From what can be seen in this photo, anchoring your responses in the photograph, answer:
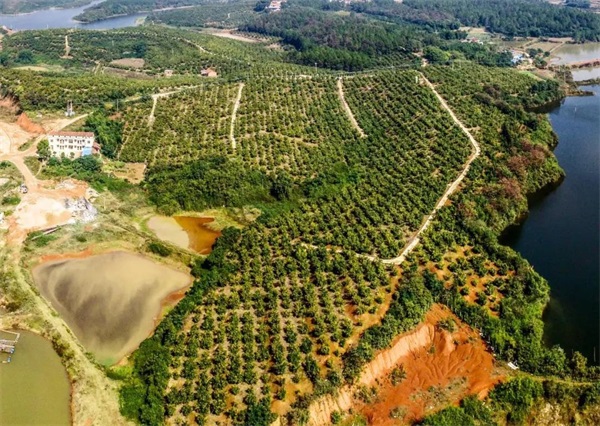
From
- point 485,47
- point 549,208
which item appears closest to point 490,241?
point 549,208

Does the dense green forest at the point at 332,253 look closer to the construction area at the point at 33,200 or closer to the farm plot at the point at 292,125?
the farm plot at the point at 292,125

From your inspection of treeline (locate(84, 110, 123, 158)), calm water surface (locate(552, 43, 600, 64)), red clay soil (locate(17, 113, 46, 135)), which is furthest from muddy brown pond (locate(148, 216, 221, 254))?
calm water surface (locate(552, 43, 600, 64))

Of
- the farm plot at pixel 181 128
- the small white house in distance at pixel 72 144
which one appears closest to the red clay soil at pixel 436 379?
the farm plot at pixel 181 128

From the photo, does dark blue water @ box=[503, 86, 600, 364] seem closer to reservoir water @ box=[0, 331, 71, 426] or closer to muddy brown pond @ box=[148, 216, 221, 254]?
muddy brown pond @ box=[148, 216, 221, 254]

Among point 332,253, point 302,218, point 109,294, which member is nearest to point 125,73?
point 302,218

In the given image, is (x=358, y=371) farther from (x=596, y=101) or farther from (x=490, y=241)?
(x=596, y=101)

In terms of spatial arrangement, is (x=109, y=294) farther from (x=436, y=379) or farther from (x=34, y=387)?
(x=436, y=379)
